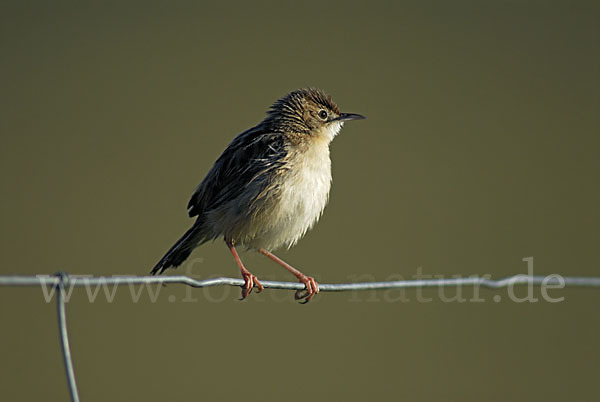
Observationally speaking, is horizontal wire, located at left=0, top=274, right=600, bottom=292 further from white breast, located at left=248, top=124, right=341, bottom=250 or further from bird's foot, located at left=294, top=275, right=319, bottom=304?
white breast, located at left=248, top=124, right=341, bottom=250

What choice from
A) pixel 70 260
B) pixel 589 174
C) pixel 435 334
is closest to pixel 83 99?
pixel 70 260

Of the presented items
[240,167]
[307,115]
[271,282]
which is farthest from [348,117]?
[271,282]

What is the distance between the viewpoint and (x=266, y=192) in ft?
18.3

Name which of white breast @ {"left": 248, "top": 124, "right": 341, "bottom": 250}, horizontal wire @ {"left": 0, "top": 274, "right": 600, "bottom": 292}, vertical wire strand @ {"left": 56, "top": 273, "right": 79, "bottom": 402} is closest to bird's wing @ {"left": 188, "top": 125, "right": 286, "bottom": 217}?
white breast @ {"left": 248, "top": 124, "right": 341, "bottom": 250}

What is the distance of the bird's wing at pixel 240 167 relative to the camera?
5680 millimetres

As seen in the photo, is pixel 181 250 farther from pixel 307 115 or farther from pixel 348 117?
pixel 348 117

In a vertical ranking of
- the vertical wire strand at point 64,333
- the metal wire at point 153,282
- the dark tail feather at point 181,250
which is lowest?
the vertical wire strand at point 64,333

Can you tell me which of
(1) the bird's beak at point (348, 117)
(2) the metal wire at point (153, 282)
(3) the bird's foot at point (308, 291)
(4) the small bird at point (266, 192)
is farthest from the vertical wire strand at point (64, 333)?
(1) the bird's beak at point (348, 117)

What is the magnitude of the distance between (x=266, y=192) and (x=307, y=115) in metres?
1.09

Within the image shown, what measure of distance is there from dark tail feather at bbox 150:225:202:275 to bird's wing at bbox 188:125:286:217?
189 mm

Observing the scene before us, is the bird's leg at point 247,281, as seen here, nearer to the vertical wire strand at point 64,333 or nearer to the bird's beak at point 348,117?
the bird's beak at point 348,117

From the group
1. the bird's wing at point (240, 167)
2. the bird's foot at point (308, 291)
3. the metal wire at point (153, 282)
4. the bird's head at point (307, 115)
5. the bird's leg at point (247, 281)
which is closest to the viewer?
the metal wire at point (153, 282)

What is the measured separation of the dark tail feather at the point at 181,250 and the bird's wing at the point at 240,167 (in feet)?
0.62

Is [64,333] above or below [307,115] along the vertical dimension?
below
